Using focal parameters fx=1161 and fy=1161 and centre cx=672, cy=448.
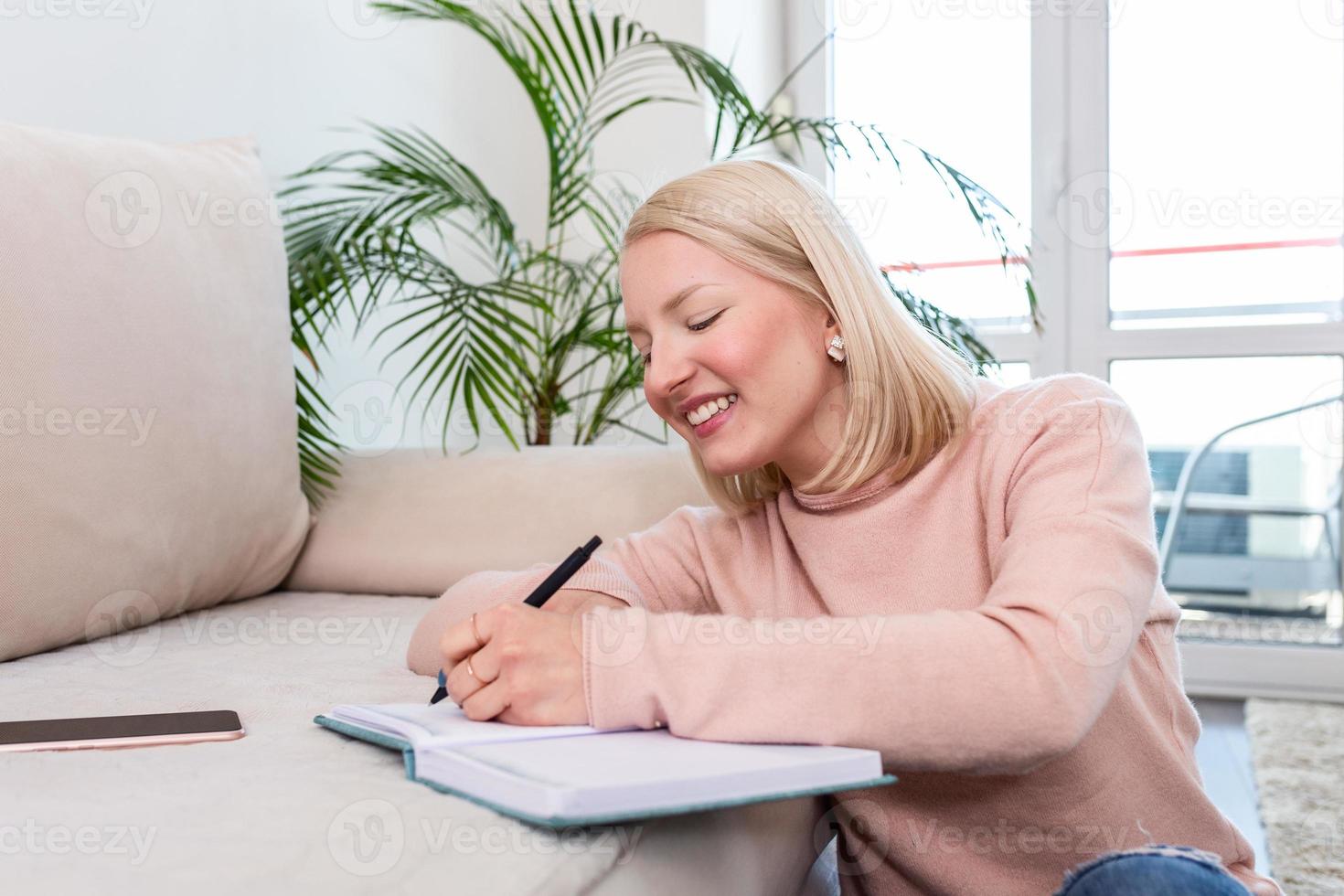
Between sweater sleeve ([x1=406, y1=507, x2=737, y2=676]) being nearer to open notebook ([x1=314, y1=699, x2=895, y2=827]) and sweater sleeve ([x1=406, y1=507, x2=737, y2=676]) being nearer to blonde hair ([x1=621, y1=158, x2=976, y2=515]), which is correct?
blonde hair ([x1=621, y1=158, x2=976, y2=515])

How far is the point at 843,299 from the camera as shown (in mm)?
973

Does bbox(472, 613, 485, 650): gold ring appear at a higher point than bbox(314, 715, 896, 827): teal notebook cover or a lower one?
higher

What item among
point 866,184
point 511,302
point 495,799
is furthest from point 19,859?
point 866,184

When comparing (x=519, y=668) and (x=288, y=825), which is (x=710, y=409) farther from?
(x=288, y=825)

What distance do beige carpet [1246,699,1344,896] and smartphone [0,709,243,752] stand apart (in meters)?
1.40

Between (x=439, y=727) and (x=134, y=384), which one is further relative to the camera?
(x=134, y=384)

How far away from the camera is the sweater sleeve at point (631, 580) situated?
1005 mm

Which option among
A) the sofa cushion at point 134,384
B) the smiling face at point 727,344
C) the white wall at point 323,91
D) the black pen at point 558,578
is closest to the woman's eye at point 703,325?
the smiling face at point 727,344

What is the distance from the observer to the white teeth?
0.97 m

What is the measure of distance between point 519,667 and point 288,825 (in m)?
0.17

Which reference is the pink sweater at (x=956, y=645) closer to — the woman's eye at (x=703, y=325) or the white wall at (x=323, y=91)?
A: the woman's eye at (x=703, y=325)

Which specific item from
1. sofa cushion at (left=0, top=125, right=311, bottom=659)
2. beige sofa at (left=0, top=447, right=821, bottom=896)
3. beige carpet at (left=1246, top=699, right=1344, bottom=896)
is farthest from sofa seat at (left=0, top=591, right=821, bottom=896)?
beige carpet at (left=1246, top=699, right=1344, bottom=896)

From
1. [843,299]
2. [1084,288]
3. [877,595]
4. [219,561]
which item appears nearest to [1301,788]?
[1084,288]

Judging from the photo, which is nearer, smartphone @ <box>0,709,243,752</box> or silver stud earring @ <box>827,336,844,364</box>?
smartphone @ <box>0,709,243,752</box>
